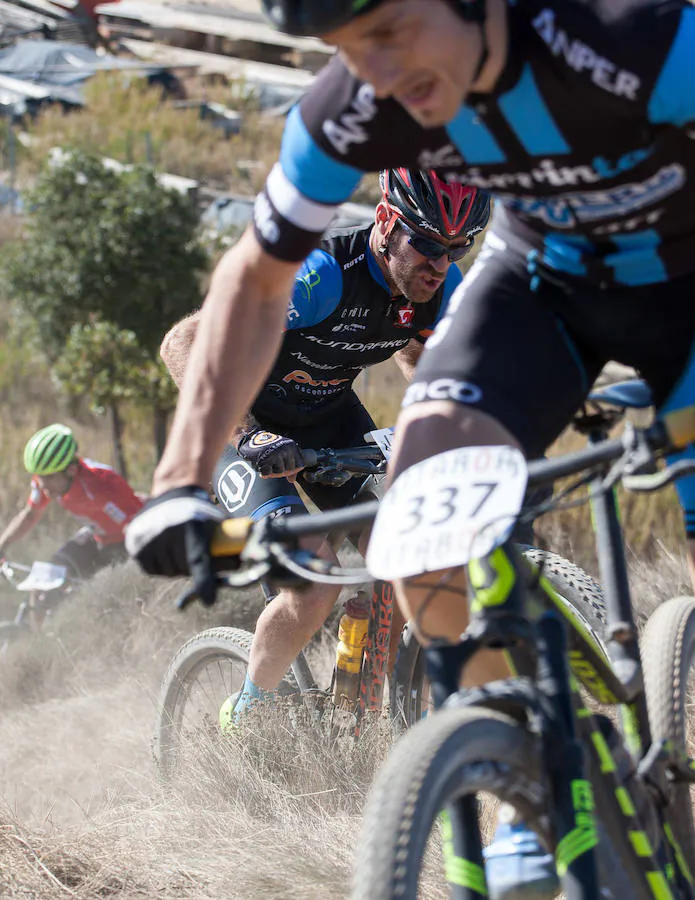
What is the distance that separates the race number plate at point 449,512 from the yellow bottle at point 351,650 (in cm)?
226

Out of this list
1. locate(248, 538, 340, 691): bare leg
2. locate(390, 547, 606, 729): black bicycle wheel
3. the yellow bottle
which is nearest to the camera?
locate(390, 547, 606, 729): black bicycle wheel

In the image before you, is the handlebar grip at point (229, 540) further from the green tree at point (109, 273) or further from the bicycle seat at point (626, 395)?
the green tree at point (109, 273)

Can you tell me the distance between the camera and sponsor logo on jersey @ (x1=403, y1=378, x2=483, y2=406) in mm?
2051

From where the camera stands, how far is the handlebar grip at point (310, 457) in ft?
11.5

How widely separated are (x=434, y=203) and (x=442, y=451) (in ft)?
6.02

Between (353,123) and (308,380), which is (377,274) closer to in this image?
(308,380)

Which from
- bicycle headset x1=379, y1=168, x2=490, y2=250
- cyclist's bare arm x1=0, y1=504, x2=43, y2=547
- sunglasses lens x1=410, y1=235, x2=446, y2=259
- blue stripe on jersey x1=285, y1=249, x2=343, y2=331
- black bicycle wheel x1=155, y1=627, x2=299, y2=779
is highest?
bicycle headset x1=379, y1=168, x2=490, y2=250

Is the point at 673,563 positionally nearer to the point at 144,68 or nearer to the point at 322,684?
the point at 322,684

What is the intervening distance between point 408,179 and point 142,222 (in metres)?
10.2

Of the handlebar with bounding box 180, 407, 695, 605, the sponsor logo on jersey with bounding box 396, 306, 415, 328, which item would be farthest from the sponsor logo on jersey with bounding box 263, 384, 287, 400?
the handlebar with bounding box 180, 407, 695, 605

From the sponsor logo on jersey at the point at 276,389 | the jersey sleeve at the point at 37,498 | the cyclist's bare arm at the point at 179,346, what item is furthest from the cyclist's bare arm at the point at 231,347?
the jersey sleeve at the point at 37,498

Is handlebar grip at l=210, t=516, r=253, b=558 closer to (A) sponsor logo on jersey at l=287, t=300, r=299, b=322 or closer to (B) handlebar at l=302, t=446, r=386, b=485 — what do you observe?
(B) handlebar at l=302, t=446, r=386, b=485

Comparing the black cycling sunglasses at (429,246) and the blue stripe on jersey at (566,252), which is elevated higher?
the blue stripe on jersey at (566,252)

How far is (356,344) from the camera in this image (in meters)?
4.04
